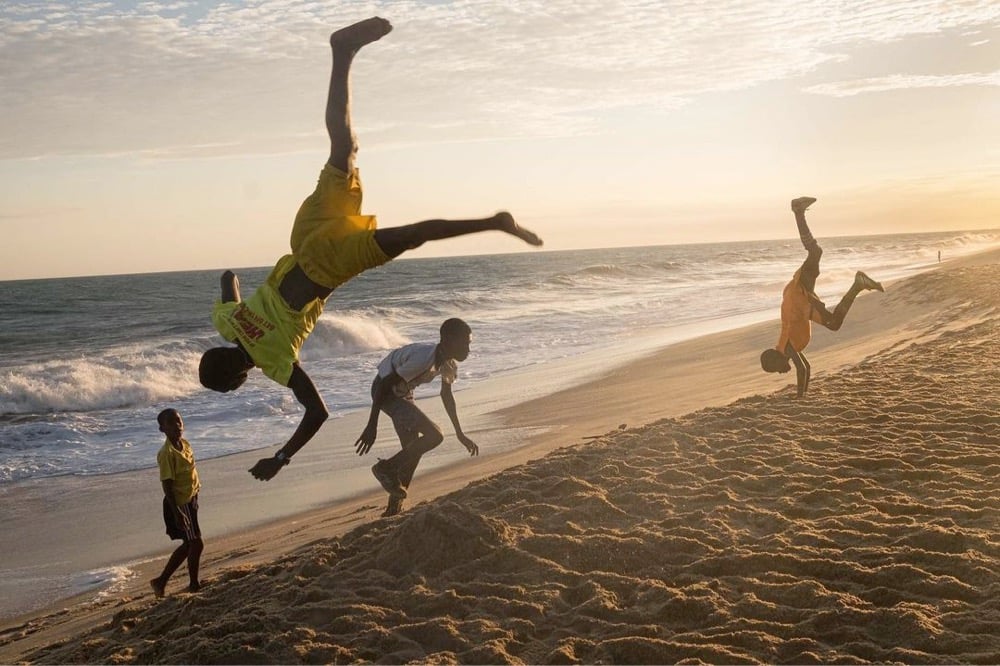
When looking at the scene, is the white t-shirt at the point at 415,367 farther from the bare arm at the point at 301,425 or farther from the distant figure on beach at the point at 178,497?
the bare arm at the point at 301,425

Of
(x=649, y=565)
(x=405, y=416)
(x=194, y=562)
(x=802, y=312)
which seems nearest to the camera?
(x=649, y=565)

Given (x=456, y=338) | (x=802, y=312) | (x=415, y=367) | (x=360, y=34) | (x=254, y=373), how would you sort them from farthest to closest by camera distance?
(x=254, y=373) < (x=802, y=312) < (x=415, y=367) < (x=456, y=338) < (x=360, y=34)

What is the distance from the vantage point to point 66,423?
638 inches

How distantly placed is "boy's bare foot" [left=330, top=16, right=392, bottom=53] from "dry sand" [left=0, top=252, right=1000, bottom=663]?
3134 millimetres

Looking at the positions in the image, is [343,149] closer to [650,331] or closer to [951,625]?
[951,625]

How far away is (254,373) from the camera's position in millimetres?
19500

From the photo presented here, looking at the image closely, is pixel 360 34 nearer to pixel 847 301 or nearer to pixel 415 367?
pixel 415 367

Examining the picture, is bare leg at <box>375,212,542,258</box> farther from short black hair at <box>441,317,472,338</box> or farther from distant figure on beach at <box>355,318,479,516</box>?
distant figure on beach at <box>355,318,479,516</box>

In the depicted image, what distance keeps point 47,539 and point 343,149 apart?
7117mm

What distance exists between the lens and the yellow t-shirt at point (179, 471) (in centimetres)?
729

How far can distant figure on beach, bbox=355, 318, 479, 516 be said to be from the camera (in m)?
8.00

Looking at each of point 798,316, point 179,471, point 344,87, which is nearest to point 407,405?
point 179,471

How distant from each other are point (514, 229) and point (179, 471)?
4.75 m

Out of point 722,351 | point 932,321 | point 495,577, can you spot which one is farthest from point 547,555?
point 932,321
